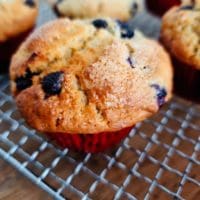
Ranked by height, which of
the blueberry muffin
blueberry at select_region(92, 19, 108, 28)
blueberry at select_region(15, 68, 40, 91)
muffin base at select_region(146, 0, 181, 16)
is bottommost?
muffin base at select_region(146, 0, 181, 16)

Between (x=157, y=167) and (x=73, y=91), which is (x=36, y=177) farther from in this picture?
(x=157, y=167)

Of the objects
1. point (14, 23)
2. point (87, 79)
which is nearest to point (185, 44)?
A: point (87, 79)

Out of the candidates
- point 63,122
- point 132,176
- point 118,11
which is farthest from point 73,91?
point 118,11

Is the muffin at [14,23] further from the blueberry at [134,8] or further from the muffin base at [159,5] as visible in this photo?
the muffin base at [159,5]

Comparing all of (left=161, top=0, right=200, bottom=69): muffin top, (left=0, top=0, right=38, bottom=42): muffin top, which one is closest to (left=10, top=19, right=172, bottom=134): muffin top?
(left=161, top=0, right=200, bottom=69): muffin top

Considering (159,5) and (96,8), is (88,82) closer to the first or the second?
(96,8)

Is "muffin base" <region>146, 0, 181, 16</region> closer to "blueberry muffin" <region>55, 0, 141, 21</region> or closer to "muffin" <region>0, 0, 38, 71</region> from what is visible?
"blueberry muffin" <region>55, 0, 141, 21</region>
